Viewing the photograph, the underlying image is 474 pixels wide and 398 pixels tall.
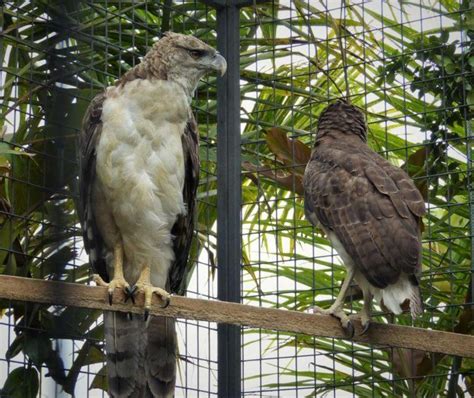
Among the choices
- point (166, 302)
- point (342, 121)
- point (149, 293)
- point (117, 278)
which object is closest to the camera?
point (166, 302)

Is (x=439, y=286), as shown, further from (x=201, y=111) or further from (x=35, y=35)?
(x=35, y=35)

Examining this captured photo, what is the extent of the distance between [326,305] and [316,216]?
4.61ft

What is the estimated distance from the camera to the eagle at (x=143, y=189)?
11.7ft

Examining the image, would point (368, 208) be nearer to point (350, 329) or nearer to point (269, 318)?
point (350, 329)

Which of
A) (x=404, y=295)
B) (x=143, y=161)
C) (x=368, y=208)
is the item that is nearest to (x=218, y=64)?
(x=143, y=161)

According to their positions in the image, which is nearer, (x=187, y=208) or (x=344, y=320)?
(x=344, y=320)

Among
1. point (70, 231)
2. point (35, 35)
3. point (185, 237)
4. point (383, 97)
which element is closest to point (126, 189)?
point (185, 237)

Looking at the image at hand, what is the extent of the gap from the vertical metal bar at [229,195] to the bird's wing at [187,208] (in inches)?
11.5

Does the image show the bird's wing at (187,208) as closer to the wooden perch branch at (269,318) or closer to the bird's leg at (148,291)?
the bird's leg at (148,291)

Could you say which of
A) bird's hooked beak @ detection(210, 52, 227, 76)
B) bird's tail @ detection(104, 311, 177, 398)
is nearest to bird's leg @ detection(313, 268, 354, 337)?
bird's tail @ detection(104, 311, 177, 398)

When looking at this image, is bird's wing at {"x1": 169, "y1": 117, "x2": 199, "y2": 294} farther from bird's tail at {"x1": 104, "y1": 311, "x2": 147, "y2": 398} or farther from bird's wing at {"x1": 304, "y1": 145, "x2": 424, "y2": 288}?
bird's wing at {"x1": 304, "y1": 145, "x2": 424, "y2": 288}

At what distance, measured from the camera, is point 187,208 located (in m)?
3.78

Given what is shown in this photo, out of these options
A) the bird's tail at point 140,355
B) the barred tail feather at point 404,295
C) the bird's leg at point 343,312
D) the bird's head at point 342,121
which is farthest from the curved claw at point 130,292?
the bird's head at point 342,121

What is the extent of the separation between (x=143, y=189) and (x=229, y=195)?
697 millimetres
